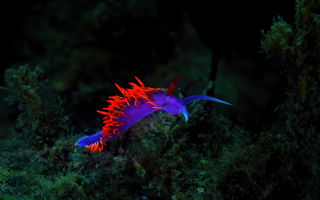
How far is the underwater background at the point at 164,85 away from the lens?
1.76m

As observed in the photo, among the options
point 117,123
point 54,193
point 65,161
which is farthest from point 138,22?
point 54,193

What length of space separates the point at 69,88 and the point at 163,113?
2824 mm

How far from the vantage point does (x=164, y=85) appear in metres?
4.66

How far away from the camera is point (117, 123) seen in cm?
221

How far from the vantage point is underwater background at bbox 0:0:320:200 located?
1.76 metres

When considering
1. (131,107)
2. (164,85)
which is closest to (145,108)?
(131,107)

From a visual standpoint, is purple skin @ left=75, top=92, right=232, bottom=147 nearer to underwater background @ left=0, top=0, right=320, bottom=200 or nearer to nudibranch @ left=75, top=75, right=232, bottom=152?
nudibranch @ left=75, top=75, right=232, bottom=152

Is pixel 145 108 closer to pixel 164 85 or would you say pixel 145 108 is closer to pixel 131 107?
pixel 131 107

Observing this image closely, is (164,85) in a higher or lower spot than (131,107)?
higher

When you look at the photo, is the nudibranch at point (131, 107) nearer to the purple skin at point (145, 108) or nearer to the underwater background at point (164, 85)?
the purple skin at point (145, 108)

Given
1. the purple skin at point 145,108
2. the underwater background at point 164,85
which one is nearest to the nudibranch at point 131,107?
the purple skin at point 145,108

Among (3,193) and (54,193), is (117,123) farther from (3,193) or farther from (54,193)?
(3,193)

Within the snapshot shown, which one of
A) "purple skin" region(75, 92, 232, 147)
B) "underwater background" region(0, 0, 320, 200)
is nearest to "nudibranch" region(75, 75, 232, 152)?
"purple skin" region(75, 92, 232, 147)

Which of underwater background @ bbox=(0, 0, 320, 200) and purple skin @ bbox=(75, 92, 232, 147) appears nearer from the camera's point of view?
underwater background @ bbox=(0, 0, 320, 200)
